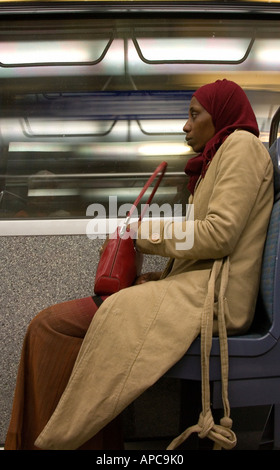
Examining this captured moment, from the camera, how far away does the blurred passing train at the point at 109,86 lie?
7.25 feet

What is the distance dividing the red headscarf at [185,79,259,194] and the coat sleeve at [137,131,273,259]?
0.31 feet

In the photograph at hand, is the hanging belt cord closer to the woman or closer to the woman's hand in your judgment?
the woman

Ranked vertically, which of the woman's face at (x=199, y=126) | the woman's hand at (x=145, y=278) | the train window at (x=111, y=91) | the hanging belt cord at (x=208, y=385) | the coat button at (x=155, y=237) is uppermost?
the train window at (x=111, y=91)

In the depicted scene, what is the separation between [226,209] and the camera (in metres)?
1.34

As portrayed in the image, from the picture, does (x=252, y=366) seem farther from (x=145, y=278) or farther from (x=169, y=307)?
(x=145, y=278)

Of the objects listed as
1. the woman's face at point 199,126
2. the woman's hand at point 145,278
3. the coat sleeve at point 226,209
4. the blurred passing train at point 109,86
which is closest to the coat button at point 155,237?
the coat sleeve at point 226,209

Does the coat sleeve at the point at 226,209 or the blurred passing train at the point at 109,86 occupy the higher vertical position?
the blurred passing train at the point at 109,86

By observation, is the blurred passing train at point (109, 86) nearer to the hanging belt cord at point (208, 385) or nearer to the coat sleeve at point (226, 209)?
the coat sleeve at point (226, 209)

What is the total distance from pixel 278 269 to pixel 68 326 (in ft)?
2.15

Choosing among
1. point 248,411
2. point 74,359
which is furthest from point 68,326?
point 248,411

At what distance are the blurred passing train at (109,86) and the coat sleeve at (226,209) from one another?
77cm

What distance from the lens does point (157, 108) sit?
2.29 metres

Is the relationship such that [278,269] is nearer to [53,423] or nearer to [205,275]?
[205,275]

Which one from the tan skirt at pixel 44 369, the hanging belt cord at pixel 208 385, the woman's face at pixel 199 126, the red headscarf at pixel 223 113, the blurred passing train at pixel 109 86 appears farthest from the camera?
the blurred passing train at pixel 109 86
